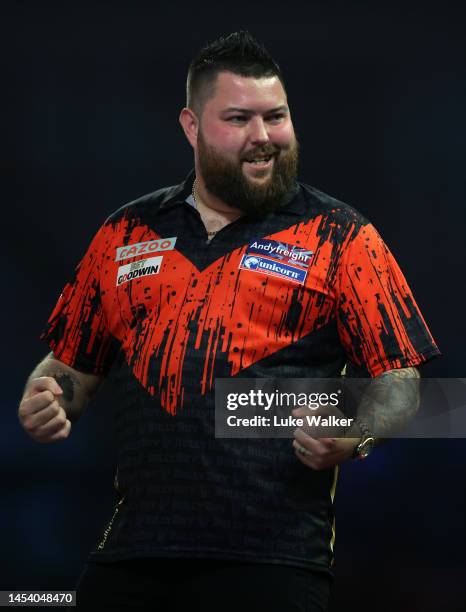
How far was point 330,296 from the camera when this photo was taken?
6.88 feet

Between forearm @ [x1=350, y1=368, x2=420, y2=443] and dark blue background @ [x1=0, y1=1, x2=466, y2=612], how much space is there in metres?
1.16

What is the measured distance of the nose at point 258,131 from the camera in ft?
7.13

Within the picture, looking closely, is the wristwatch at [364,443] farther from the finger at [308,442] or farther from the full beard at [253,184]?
the full beard at [253,184]

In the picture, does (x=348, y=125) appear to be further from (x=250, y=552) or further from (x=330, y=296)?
(x=250, y=552)

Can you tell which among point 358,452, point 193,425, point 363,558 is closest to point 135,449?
point 193,425

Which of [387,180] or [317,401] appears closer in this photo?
[317,401]

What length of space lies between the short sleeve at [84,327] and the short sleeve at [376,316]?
0.52 meters

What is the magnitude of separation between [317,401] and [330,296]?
0.20m

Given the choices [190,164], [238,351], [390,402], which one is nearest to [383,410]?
[390,402]

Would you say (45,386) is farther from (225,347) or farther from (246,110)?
(246,110)

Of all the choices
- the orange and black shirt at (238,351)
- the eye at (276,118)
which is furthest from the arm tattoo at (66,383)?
the eye at (276,118)

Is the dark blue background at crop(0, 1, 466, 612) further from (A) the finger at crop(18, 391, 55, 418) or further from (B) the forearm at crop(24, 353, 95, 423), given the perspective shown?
(A) the finger at crop(18, 391, 55, 418)

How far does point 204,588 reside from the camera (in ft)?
6.36

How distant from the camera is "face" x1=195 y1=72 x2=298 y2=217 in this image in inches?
86.3
